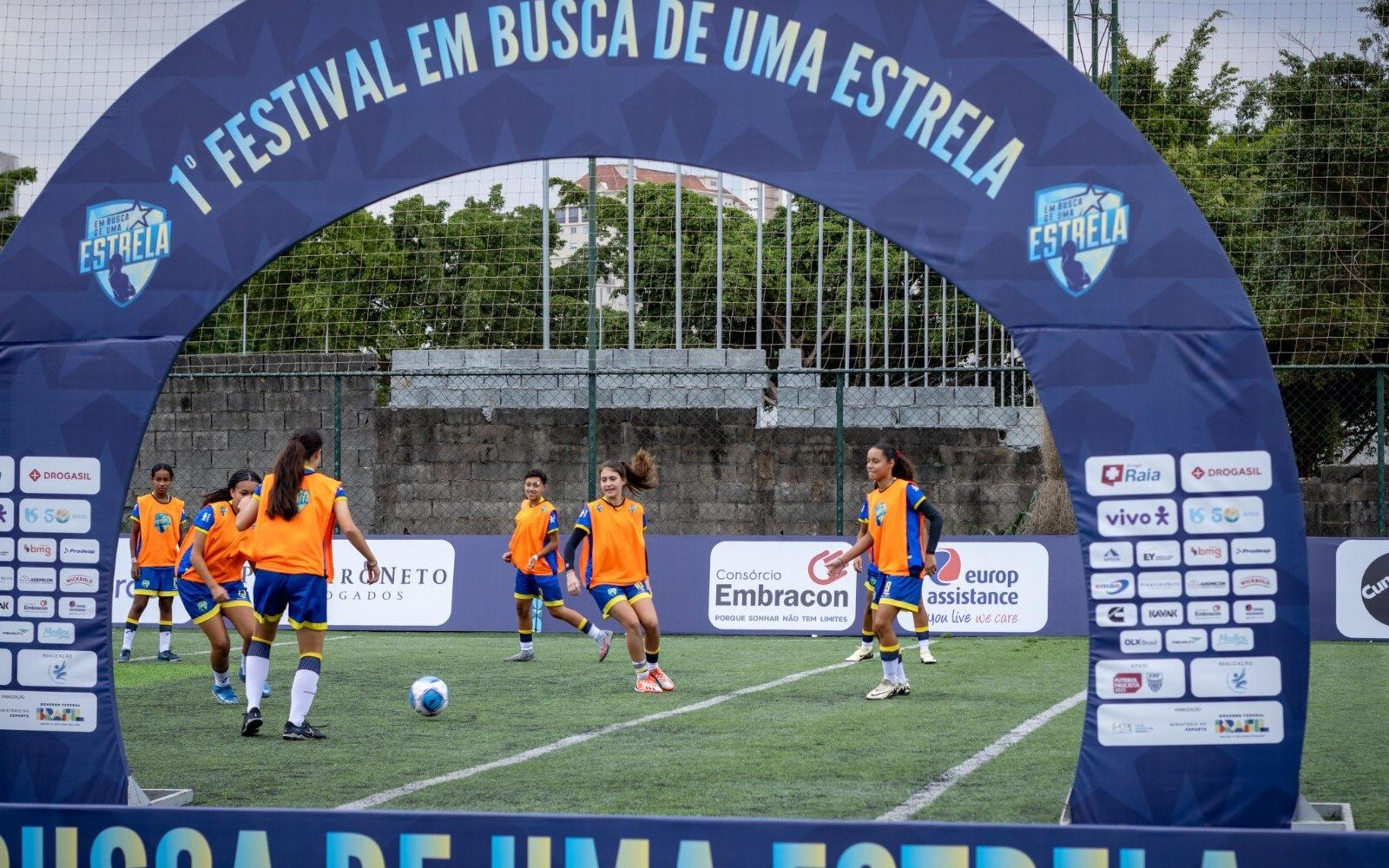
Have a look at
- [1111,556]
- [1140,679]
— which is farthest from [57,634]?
[1140,679]

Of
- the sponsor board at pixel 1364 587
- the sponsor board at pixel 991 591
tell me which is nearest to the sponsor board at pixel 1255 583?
the sponsor board at pixel 991 591

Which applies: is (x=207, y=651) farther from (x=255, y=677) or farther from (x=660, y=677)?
(x=255, y=677)

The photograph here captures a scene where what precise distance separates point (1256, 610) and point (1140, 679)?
564 mm

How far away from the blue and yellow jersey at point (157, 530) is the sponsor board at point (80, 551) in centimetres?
844

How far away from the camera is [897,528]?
12.7 meters

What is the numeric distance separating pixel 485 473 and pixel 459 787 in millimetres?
14184

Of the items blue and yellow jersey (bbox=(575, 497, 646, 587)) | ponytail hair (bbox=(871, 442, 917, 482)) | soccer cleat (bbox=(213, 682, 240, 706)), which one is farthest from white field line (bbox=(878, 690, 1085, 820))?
soccer cleat (bbox=(213, 682, 240, 706))

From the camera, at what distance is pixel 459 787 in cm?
816

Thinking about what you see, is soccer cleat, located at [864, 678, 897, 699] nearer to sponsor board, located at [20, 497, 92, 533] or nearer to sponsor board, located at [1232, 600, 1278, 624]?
sponsor board, located at [1232, 600, 1278, 624]

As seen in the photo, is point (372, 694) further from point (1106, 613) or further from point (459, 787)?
point (1106, 613)

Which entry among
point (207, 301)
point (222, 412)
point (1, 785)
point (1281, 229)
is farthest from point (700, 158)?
point (222, 412)

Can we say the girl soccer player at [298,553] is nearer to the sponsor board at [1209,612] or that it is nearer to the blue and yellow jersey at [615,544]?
the blue and yellow jersey at [615,544]

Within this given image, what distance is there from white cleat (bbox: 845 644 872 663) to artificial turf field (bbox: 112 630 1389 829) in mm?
313

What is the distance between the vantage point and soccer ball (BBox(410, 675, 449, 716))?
35.9 feet
